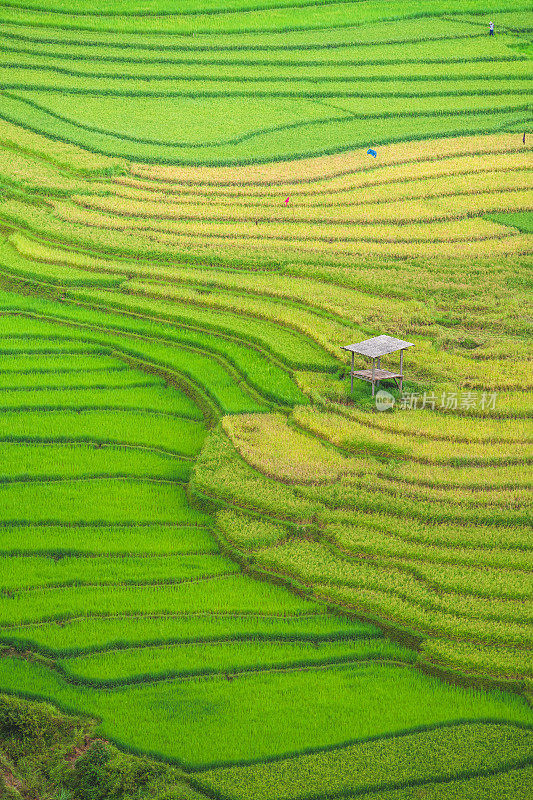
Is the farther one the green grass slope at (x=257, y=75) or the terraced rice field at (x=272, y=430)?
the green grass slope at (x=257, y=75)

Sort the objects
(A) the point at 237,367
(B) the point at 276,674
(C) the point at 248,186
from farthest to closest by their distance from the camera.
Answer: (C) the point at 248,186 < (A) the point at 237,367 < (B) the point at 276,674

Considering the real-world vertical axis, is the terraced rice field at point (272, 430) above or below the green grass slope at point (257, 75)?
below

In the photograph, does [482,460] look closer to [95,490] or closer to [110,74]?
[95,490]

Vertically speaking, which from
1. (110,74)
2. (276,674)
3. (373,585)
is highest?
(110,74)

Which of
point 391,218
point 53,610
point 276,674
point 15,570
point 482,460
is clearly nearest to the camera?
point 276,674

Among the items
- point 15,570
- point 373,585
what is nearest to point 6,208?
point 15,570

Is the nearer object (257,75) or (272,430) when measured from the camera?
(272,430)

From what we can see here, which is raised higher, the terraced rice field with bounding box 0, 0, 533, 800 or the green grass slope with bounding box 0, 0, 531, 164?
the green grass slope with bounding box 0, 0, 531, 164

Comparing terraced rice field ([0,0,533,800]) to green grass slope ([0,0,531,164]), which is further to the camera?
green grass slope ([0,0,531,164])
